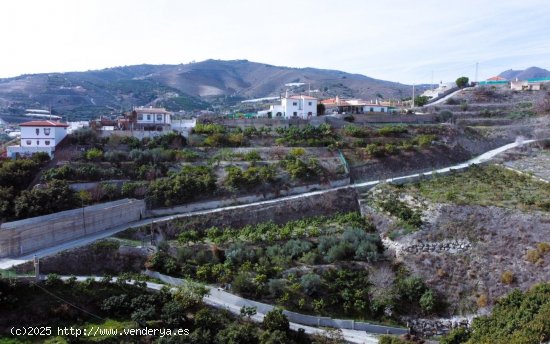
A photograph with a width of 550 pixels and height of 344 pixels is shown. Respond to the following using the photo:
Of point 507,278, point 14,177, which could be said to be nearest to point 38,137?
point 14,177

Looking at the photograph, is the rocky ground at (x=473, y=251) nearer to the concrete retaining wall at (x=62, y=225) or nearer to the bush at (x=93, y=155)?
the concrete retaining wall at (x=62, y=225)

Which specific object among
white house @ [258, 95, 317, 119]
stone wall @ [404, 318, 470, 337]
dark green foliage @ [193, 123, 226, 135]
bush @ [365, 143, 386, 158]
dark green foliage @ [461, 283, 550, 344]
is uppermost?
white house @ [258, 95, 317, 119]

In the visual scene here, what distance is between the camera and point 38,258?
21422 millimetres

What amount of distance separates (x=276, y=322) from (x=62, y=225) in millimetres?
13499

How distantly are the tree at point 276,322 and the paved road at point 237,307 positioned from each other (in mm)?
949

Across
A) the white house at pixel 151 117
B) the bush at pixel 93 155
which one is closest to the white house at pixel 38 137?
the bush at pixel 93 155

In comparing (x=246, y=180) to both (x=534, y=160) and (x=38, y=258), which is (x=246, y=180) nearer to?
(x=38, y=258)

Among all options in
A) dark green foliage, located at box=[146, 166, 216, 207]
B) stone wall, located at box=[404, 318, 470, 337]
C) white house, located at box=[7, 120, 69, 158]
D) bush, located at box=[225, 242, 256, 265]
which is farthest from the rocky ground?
white house, located at box=[7, 120, 69, 158]

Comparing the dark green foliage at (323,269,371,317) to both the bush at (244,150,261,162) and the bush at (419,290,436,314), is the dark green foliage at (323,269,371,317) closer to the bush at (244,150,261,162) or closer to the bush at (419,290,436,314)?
the bush at (419,290,436,314)

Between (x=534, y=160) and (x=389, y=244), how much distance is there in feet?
71.0

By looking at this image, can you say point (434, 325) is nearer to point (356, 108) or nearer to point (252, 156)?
point (252, 156)

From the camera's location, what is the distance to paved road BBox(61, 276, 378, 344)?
18.7 m

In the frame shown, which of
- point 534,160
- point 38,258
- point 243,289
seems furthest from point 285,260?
point 534,160

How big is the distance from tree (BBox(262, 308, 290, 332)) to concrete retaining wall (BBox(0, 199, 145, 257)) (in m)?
12.7
